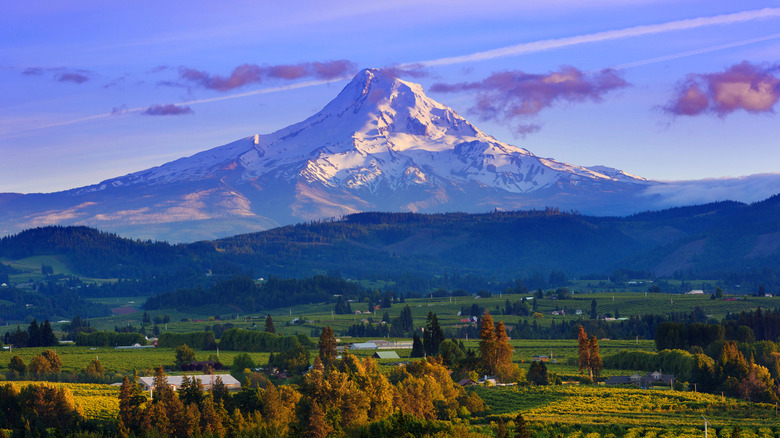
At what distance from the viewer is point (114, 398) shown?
10338 centimetres

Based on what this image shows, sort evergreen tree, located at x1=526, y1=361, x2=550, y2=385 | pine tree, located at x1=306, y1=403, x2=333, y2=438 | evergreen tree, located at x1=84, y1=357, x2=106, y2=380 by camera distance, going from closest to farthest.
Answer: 1. pine tree, located at x1=306, y1=403, x2=333, y2=438
2. evergreen tree, located at x1=526, y1=361, x2=550, y2=385
3. evergreen tree, located at x1=84, y1=357, x2=106, y2=380

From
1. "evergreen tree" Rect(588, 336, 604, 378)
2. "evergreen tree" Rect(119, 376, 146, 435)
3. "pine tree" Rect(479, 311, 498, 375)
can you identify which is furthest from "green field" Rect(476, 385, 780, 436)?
"evergreen tree" Rect(119, 376, 146, 435)

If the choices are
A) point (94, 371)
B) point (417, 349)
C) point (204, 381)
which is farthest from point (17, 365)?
point (417, 349)

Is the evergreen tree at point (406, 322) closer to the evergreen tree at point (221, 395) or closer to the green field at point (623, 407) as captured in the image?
the green field at point (623, 407)

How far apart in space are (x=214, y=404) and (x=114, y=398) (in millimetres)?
12904

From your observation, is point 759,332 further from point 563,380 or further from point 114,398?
point 114,398

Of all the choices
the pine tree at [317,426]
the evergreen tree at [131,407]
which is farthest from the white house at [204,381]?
the pine tree at [317,426]

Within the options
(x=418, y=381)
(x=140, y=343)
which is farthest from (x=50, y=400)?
(x=140, y=343)

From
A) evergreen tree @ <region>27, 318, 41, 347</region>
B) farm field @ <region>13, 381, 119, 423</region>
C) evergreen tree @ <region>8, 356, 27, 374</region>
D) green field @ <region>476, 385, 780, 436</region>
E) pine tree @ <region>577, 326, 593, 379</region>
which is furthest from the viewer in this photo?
evergreen tree @ <region>27, 318, 41, 347</region>

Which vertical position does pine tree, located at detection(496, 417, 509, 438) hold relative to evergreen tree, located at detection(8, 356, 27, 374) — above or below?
below

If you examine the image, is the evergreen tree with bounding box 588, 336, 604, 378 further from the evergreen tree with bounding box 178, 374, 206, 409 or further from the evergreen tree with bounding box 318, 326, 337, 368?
the evergreen tree with bounding box 178, 374, 206, 409

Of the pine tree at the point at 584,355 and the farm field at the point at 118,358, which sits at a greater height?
the farm field at the point at 118,358

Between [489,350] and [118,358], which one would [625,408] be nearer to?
[489,350]

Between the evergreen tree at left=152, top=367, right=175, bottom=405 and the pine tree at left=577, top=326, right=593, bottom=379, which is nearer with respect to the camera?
the evergreen tree at left=152, top=367, right=175, bottom=405
